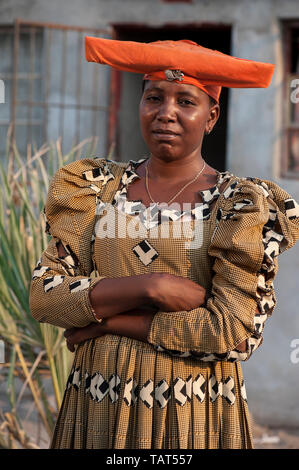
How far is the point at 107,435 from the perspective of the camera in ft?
6.90

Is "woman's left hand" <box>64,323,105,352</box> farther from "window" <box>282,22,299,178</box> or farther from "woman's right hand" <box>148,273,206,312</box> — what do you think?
"window" <box>282,22,299,178</box>

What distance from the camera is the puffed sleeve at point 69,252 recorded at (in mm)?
2070

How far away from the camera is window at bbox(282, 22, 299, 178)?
5.73m

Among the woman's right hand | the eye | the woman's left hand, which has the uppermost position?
the eye

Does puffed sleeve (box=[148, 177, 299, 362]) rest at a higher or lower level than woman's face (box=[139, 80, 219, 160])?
lower

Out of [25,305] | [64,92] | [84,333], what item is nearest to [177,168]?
[84,333]

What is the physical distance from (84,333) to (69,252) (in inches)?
9.9

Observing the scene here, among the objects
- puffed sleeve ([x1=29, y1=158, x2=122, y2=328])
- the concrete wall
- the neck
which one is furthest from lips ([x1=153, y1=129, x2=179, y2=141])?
the concrete wall

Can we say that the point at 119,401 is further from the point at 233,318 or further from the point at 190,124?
the point at 190,124

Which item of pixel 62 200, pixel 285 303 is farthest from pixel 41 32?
pixel 62 200

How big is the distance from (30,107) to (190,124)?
13.1 feet

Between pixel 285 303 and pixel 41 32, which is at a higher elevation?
pixel 41 32

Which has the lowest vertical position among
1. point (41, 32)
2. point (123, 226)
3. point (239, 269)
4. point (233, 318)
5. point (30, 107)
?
point (233, 318)

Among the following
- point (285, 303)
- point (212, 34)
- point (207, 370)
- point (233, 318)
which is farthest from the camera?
point (212, 34)
